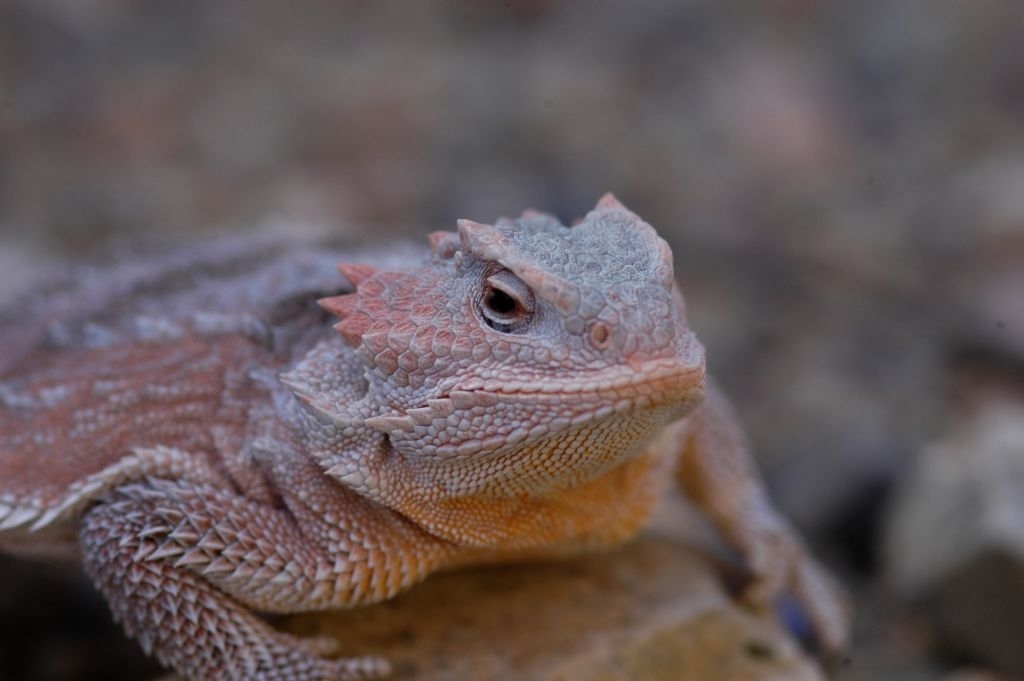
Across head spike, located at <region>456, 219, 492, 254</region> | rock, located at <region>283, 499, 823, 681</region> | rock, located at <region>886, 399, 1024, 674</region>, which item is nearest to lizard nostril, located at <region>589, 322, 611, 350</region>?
head spike, located at <region>456, 219, 492, 254</region>

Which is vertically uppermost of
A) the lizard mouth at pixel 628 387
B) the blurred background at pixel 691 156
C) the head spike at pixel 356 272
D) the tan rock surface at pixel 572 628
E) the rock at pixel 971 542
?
the blurred background at pixel 691 156

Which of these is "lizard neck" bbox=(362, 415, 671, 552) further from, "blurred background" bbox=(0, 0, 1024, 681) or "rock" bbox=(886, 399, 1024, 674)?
"blurred background" bbox=(0, 0, 1024, 681)

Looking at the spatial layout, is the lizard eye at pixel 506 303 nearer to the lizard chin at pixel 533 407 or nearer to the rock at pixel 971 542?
the lizard chin at pixel 533 407

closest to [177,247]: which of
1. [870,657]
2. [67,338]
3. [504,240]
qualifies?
[67,338]

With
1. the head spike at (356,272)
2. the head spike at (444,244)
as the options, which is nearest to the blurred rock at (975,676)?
the head spike at (444,244)

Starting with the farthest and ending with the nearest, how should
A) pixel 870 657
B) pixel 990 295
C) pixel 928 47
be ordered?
pixel 928 47, pixel 990 295, pixel 870 657

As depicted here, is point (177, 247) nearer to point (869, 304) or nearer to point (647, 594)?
point (647, 594)
